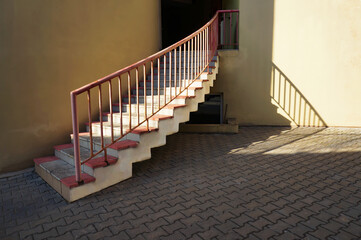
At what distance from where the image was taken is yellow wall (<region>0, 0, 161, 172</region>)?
3.83 m

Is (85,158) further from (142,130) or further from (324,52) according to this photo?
(324,52)

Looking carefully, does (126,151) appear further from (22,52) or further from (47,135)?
(22,52)

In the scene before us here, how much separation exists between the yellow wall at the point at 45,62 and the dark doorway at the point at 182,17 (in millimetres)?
4987

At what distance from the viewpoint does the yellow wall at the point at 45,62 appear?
151 inches

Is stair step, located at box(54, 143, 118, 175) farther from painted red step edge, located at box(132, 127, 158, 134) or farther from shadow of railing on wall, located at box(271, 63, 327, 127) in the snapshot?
shadow of railing on wall, located at box(271, 63, 327, 127)

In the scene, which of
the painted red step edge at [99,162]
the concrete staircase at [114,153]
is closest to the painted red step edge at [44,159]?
the concrete staircase at [114,153]

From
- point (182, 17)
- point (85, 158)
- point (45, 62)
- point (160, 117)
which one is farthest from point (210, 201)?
point (182, 17)

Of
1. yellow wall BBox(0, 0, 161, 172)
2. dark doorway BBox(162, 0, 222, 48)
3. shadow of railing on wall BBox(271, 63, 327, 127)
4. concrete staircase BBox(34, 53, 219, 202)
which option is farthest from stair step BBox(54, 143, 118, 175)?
dark doorway BBox(162, 0, 222, 48)


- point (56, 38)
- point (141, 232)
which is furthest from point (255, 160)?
point (56, 38)

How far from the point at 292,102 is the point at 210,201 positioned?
4905 millimetres

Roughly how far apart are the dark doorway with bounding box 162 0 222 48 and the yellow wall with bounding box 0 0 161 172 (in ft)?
16.4

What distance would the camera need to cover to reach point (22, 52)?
154 inches

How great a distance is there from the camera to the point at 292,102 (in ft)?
22.7

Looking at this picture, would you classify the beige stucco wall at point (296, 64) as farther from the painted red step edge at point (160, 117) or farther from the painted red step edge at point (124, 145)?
the painted red step edge at point (124, 145)
